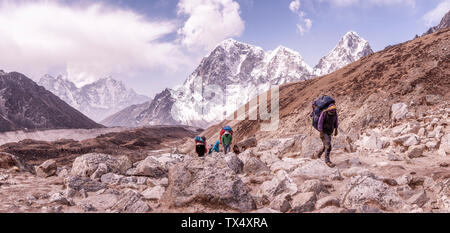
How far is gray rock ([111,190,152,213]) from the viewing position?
5.90m

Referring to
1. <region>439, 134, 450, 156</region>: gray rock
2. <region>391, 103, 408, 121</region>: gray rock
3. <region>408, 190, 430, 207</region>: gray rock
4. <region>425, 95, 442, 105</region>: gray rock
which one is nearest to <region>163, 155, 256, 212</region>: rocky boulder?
<region>408, 190, 430, 207</region>: gray rock

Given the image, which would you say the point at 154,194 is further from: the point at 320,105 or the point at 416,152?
the point at 416,152

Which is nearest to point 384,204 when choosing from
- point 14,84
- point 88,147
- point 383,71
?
point 383,71

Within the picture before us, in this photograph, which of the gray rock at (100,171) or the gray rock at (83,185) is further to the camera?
the gray rock at (100,171)

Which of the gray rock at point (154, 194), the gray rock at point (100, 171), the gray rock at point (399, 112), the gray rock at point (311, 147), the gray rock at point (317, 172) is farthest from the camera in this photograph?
the gray rock at point (399, 112)

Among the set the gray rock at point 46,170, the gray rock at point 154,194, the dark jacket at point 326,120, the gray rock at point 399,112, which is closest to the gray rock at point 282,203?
the gray rock at point 154,194

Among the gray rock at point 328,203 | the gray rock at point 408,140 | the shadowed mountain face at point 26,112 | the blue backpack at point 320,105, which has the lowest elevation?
the gray rock at point 328,203

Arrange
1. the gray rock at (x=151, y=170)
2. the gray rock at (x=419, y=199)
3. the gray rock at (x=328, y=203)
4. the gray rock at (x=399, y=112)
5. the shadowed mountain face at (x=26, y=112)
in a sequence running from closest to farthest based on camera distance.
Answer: the gray rock at (x=419, y=199) → the gray rock at (x=328, y=203) → the gray rock at (x=151, y=170) → the gray rock at (x=399, y=112) → the shadowed mountain face at (x=26, y=112)

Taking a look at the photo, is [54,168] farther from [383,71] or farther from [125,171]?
[383,71]

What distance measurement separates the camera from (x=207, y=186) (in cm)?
628

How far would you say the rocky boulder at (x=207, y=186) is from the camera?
6039 mm

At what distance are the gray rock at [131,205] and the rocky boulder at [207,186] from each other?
603mm

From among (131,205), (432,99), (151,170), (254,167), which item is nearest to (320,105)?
(254,167)

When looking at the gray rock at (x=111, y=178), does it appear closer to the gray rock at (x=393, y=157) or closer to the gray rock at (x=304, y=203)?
the gray rock at (x=304, y=203)
